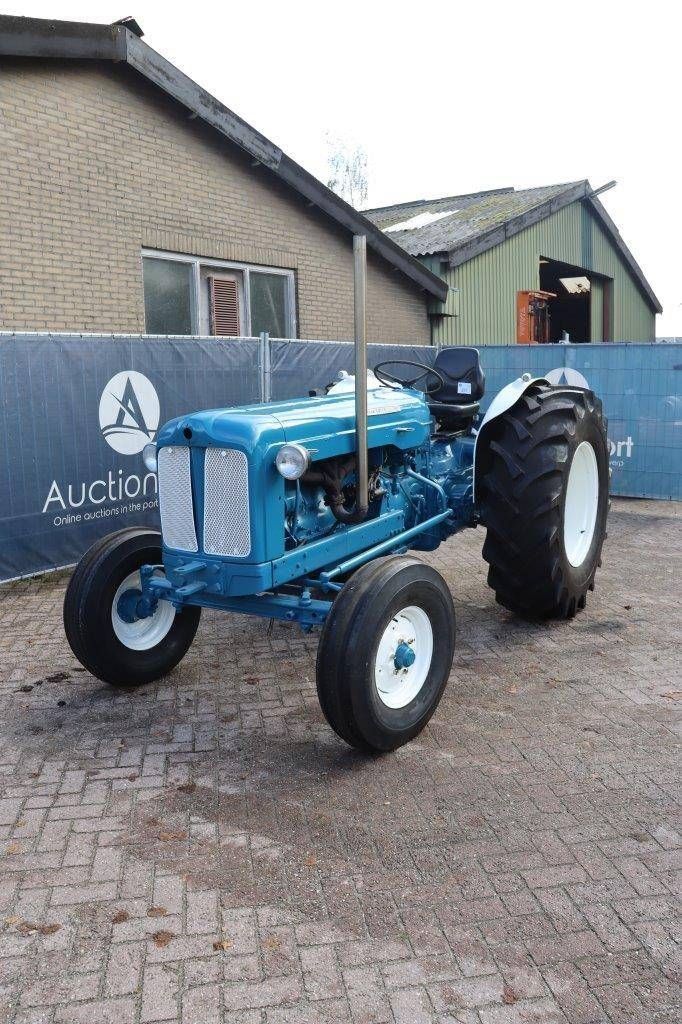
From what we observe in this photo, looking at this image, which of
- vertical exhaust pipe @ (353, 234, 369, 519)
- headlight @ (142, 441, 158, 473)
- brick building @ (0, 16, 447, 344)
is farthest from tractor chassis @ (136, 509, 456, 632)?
brick building @ (0, 16, 447, 344)

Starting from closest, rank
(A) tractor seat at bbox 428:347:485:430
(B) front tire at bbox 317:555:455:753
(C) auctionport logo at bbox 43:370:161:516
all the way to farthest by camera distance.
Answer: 1. (B) front tire at bbox 317:555:455:753
2. (A) tractor seat at bbox 428:347:485:430
3. (C) auctionport logo at bbox 43:370:161:516

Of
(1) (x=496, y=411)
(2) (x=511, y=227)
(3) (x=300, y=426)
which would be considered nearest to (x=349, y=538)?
(3) (x=300, y=426)

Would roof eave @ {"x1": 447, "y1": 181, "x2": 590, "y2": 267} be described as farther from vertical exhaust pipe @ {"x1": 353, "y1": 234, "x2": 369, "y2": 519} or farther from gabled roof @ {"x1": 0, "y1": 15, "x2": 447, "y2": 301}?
vertical exhaust pipe @ {"x1": 353, "y1": 234, "x2": 369, "y2": 519}

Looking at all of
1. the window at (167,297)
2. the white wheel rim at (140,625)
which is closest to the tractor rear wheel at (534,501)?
the white wheel rim at (140,625)

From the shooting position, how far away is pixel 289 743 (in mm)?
4082

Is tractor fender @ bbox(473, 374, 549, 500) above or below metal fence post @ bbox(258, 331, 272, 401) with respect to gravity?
below

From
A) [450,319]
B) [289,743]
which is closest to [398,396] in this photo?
[289,743]

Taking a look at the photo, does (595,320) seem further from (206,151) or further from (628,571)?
(628,571)

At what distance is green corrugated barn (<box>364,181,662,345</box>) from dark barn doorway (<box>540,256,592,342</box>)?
24 mm

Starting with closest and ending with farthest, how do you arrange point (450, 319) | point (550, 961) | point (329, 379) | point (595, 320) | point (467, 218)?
point (550, 961) → point (329, 379) → point (450, 319) → point (467, 218) → point (595, 320)

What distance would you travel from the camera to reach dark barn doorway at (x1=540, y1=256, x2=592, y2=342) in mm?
19578

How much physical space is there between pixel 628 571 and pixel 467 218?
11577 mm

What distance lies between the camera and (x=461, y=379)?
630cm

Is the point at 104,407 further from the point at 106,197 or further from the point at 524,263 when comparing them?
the point at 524,263
